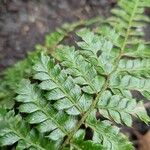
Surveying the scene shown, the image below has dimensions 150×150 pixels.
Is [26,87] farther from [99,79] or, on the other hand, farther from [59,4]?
[59,4]

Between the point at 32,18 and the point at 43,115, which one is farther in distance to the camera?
the point at 32,18

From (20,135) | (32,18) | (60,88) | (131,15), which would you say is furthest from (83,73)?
(32,18)

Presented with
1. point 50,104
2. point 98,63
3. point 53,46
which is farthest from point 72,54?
point 53,46

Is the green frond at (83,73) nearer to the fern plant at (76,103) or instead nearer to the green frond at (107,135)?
the fern plant at (76,103)

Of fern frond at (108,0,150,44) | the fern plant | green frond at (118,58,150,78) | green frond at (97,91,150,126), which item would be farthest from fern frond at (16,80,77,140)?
fern frond at (108,0,150,44)

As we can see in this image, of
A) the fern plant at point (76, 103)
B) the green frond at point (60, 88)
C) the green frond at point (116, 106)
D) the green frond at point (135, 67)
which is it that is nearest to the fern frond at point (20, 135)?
the fern plant at point (76, 103)

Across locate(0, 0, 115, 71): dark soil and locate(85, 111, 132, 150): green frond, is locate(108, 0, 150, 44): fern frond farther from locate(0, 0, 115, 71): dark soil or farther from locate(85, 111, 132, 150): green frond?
locate(0, 0, 115, 71): dark soil

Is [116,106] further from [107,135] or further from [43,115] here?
[43,115]
